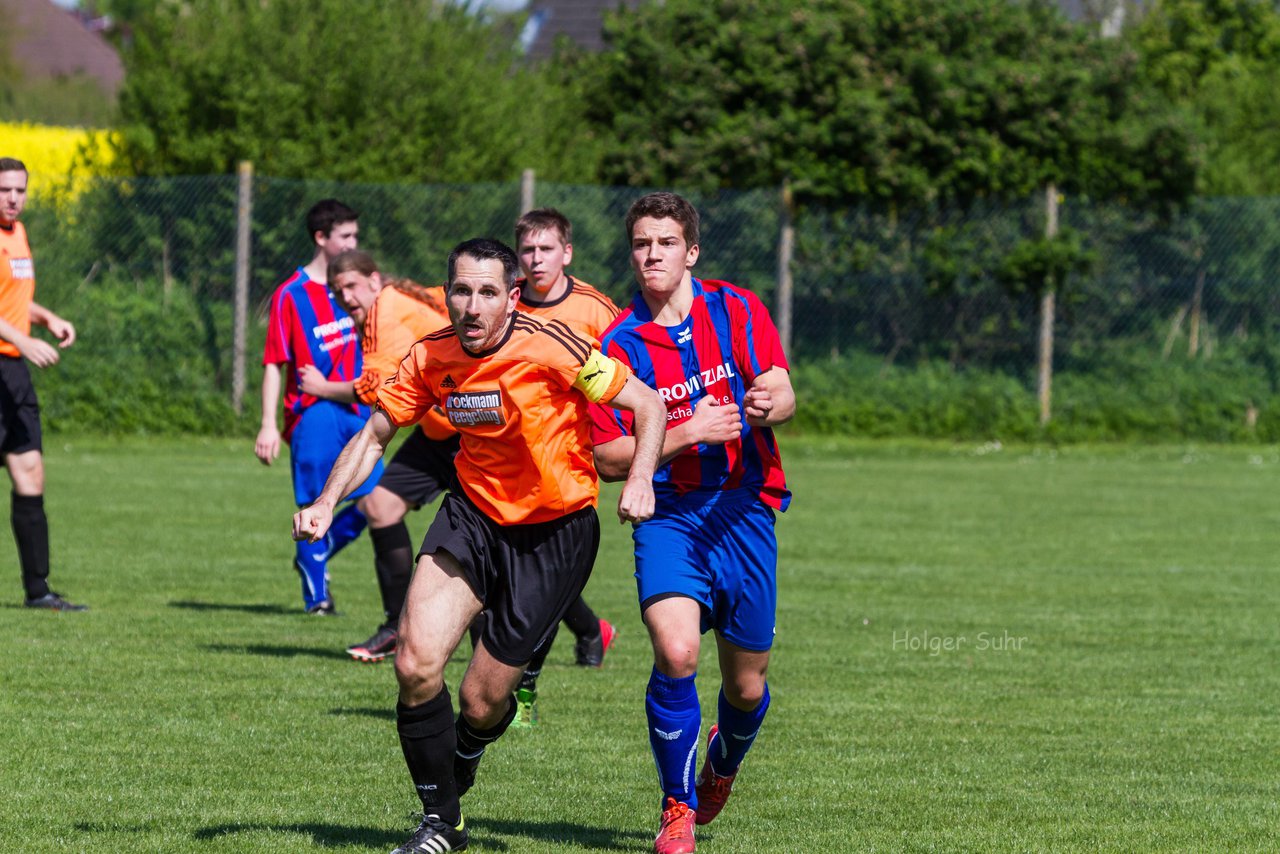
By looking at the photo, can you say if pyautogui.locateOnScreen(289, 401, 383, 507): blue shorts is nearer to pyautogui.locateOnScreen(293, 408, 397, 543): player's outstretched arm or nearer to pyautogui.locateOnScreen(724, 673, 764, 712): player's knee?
pyautogui.locateOnScreen(293, 408, 397, 543): player's outstretched arm

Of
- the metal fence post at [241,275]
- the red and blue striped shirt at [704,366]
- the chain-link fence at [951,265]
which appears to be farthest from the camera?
the chain-link fence at [951,265]

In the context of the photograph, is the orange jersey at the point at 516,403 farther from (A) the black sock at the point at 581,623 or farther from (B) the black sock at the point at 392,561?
(B) the black sock at the point at 392,561

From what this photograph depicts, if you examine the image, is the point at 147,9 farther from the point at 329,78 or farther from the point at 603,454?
the point at 603,454

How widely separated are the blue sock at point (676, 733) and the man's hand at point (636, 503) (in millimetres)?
684

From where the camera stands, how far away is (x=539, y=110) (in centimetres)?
2305

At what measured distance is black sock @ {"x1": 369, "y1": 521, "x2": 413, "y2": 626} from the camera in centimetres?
891

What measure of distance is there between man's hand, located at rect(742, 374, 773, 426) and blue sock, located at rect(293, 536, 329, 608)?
4.89 metres

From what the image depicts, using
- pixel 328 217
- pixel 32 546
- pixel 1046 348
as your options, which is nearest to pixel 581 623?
pixel 328 217

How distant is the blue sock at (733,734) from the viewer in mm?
5594

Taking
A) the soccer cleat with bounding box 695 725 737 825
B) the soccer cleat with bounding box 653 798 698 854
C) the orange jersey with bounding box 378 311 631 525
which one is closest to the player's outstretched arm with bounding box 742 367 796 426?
the orange jersey with bounding box 378 311 631 525

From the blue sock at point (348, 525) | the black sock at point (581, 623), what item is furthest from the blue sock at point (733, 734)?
the blue sock at point (348, 525)

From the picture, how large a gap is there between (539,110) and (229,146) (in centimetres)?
424

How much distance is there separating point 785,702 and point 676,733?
2.49 metres

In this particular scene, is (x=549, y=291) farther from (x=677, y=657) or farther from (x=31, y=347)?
(x=31, y=347)
